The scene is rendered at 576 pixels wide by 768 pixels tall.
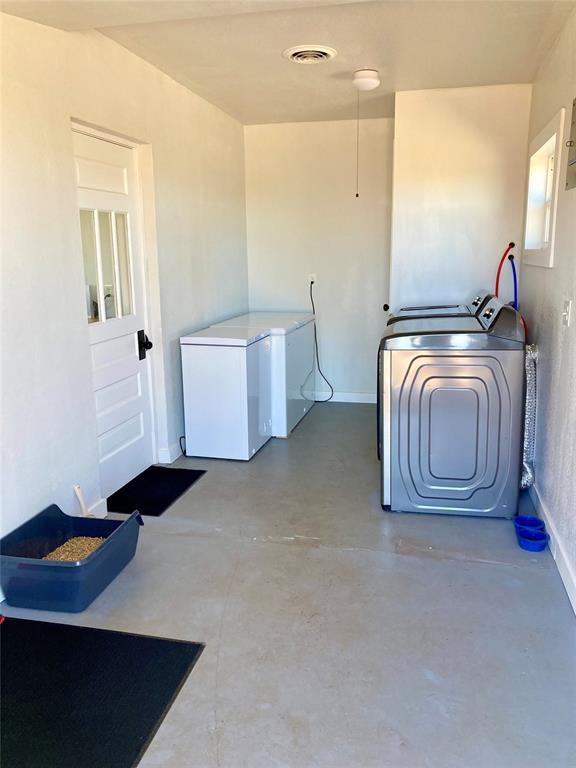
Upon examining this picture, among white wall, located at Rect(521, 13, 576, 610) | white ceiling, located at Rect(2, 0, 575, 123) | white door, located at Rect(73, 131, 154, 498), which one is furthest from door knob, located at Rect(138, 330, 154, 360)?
white wall, located at Rect(521, 13, 576, 610)

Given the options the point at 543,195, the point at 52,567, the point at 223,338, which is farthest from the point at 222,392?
the point at 543,195

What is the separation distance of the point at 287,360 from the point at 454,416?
1677 mm

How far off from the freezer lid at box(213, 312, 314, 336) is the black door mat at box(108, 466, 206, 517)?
3.98ft

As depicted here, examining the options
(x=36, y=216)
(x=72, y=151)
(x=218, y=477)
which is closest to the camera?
(x=36, y=216)

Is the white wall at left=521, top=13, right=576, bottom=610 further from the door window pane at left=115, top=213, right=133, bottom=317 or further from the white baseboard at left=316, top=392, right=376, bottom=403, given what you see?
the door window pane at left=115, top=213, right=133, bottom=317

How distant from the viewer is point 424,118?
13.9 feet

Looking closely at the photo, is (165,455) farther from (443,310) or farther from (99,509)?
(443,310)

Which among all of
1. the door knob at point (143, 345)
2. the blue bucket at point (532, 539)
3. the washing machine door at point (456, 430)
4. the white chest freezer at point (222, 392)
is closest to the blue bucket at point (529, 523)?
the blue bucket at point (532, 539)

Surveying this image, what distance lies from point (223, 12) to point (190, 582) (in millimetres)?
2433

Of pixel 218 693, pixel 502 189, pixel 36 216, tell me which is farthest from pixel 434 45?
pixel 218 693

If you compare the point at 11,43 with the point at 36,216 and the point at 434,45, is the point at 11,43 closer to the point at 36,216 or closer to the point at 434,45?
the point at 36,216

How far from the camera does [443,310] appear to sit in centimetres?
421

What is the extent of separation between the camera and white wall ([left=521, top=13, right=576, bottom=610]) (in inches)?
102

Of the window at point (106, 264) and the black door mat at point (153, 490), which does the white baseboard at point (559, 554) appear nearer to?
the black door mat at point (153, 490)
